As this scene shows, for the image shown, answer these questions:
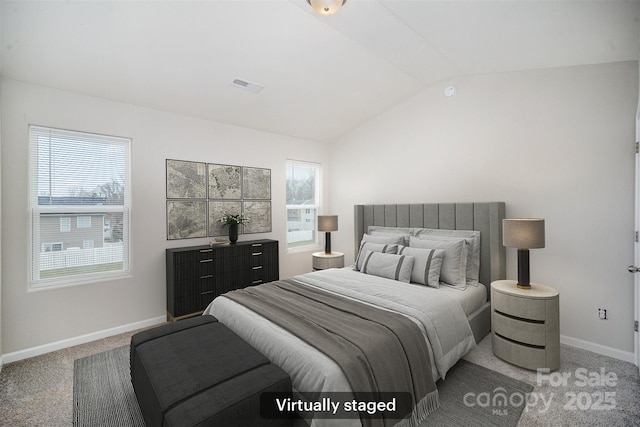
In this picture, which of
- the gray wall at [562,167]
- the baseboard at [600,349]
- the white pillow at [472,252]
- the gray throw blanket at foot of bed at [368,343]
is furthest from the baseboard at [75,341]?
the baseboard at [600,349]

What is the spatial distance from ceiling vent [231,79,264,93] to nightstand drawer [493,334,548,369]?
358cm

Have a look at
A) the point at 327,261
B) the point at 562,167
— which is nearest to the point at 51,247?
the point at 327,261

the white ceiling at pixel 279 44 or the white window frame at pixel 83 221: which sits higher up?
the white ceiling at pixel 279 44

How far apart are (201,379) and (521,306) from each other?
99.6 inches

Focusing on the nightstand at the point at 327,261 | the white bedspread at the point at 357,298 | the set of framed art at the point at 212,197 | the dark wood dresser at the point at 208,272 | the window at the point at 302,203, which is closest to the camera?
the white bedspread at the point at 357,298

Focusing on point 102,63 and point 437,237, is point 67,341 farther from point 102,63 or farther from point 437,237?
point 437,237

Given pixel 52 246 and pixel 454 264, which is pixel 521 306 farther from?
pixel 52 246

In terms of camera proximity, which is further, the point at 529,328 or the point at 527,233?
the point at 527,233

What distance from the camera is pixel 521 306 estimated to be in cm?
245

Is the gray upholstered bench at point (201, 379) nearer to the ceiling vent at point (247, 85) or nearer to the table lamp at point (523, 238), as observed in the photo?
the table lamp at point (523, 238)

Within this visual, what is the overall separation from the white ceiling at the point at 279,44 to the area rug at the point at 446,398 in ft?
9.03

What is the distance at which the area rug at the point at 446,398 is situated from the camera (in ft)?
6.21

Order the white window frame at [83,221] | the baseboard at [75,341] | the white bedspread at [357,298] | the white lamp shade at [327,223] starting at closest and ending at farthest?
the white bedspread at [357,298]
the baseboard at [75,341]
the white window frame at [83,221]
the white lamp shade at [327,223]

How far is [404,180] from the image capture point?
4.16m
